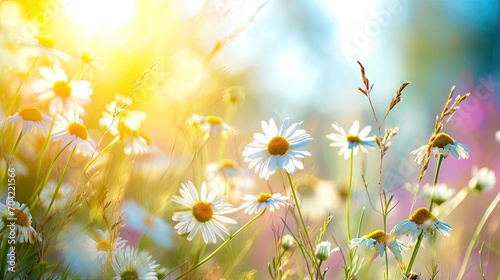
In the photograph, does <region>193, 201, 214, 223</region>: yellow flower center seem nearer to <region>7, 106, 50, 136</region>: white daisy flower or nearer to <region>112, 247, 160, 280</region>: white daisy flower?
<region>112, 247, 160, 280</region>: white daisy flower

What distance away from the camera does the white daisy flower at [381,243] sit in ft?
1.51

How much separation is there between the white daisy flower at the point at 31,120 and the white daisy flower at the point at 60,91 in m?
0.03

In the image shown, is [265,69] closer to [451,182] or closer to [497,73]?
[451,182]

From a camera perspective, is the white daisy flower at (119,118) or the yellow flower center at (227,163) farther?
the yellow flower center at (227,163)

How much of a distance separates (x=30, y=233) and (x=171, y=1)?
501 millimetres

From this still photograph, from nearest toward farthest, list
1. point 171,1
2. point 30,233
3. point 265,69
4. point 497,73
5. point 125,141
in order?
point 30,233 < point 125,141 < point 171,1 < point 265,69 < point 497,73

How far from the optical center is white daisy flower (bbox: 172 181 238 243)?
521 millimetres

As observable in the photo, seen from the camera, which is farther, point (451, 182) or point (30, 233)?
point (451, 182)

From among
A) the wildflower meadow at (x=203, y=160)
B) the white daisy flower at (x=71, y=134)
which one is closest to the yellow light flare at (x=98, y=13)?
the wildflower meadow at (x=203, y=160)

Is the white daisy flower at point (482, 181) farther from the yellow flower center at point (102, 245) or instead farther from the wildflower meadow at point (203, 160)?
the yellow flower center at point (102, 245)

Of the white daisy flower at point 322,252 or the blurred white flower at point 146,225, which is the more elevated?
the blurred white flower at point 146,225

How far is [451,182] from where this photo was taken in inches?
51.1

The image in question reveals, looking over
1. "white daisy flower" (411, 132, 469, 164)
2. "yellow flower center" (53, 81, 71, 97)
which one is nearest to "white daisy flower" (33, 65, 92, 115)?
"yellow flower center" (53, 81, 71, 97)

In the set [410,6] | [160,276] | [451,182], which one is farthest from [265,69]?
[410,6]
